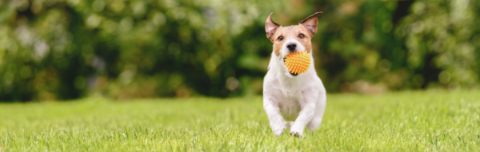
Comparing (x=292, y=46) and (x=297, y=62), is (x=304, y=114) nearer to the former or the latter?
(x=297, y=62)

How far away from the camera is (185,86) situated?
46.2 feet

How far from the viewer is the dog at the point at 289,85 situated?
3.57m

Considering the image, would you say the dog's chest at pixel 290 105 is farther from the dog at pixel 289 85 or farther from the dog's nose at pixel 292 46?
the dog's nose at pixel 292 46

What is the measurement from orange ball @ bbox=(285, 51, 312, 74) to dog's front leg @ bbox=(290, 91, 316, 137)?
363 mm

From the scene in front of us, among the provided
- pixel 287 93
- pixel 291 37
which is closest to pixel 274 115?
pixel 287 93

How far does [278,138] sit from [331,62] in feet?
37.4

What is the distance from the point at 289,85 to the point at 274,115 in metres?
0.32

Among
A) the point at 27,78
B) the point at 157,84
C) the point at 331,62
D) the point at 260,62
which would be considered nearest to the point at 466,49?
the point at 331,62

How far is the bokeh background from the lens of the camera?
1144 cm

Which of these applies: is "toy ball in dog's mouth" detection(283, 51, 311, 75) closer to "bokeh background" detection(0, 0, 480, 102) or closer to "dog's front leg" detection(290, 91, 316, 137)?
"dog's front leg" detection(290, 91, 316, 137)

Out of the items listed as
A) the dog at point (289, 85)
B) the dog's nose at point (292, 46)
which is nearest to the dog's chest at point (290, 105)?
the dog at point (289, 85)

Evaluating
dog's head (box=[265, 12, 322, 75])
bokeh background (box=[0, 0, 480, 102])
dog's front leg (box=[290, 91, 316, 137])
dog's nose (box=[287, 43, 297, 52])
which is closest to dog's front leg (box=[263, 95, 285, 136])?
dog's front leg (box=[290, 91, 316, 137])

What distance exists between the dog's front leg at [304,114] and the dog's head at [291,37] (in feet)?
1.34

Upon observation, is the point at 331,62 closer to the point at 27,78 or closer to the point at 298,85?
the point at 27,78
